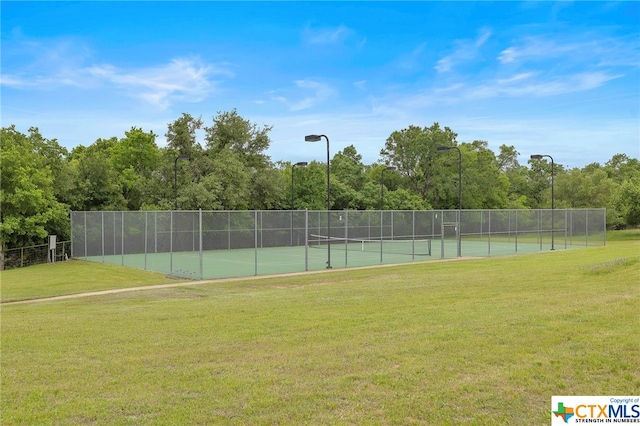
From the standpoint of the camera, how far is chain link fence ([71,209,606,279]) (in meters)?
25.6

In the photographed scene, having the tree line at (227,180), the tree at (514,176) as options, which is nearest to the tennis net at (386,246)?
the tree line at (227,180)

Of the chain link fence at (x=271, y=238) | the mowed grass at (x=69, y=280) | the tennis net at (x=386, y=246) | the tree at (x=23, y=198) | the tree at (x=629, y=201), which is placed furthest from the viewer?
the tree at (x=629, y=201)

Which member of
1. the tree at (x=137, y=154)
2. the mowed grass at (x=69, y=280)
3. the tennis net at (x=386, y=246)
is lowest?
the mowed grass at (x=69, y=280)

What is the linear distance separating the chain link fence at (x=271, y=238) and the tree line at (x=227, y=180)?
3.70 meters

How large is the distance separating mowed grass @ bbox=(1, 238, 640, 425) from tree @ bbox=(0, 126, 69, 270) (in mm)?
18964

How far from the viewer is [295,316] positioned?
9.39m

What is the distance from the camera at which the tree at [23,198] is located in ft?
89.7

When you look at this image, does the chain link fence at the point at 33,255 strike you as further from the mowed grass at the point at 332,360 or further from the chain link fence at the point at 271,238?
the mowed grass at the point at 332,360

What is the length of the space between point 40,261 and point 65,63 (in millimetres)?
12307

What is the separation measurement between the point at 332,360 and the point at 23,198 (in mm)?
26103

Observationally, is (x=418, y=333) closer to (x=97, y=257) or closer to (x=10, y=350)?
(x=10, y=350)

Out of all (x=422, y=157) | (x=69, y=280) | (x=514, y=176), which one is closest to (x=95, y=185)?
(x=69, y=280)

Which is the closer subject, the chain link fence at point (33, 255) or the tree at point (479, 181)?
the chain link fence at point (33, 255)

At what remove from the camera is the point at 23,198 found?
2738 centimetres
